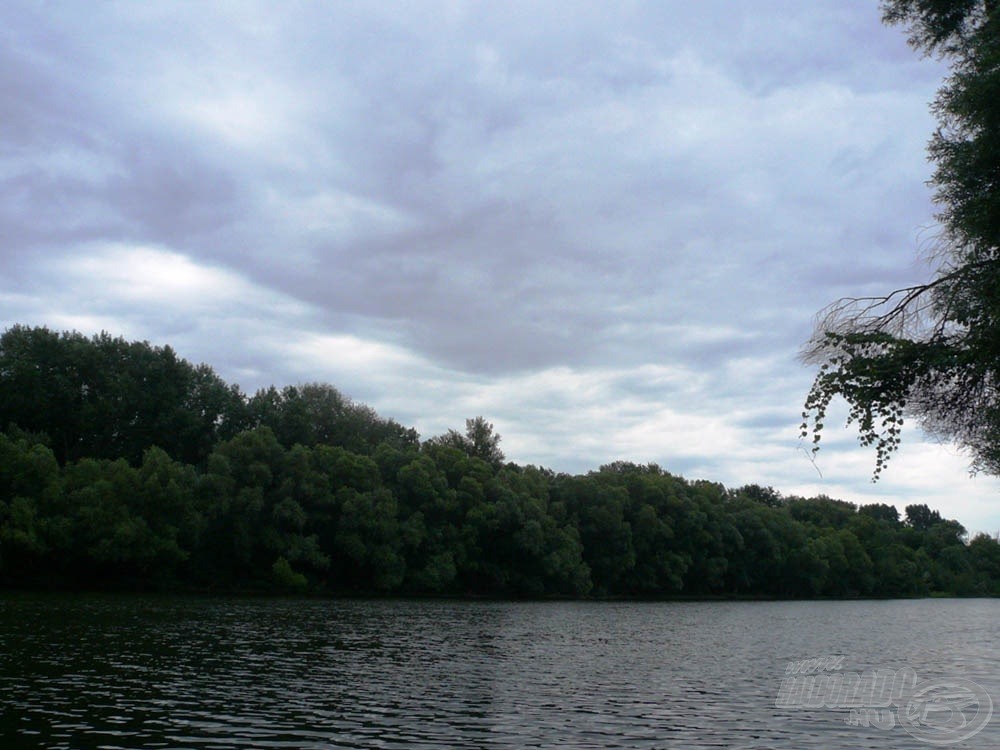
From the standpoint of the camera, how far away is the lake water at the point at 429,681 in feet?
89.4

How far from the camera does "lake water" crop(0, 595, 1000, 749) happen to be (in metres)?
27.2

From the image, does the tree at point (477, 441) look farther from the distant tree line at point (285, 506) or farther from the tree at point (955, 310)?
the tree at point (955, 310)

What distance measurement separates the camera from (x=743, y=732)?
2905cm

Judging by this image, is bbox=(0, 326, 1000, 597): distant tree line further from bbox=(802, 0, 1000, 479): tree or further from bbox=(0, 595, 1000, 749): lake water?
bbox=(802, 0, 1000, 479): tree

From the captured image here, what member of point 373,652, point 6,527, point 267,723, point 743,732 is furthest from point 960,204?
point 6,527

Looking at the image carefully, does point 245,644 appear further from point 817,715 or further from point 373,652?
point 817,715

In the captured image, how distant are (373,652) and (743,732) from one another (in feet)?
82.4

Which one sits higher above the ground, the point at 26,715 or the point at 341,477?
the point at 341,477

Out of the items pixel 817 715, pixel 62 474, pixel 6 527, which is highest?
pixel 62 474

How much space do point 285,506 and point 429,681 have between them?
7026 cm

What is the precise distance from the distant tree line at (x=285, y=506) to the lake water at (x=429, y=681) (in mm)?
21867

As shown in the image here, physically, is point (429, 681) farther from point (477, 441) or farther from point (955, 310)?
point (477, 441)

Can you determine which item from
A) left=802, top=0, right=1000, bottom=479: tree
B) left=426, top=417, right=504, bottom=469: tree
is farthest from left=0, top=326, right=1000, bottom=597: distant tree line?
left=802, top=0, right=1000, bottom=479: tree

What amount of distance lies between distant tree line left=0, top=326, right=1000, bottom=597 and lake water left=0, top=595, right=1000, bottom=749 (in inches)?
861
